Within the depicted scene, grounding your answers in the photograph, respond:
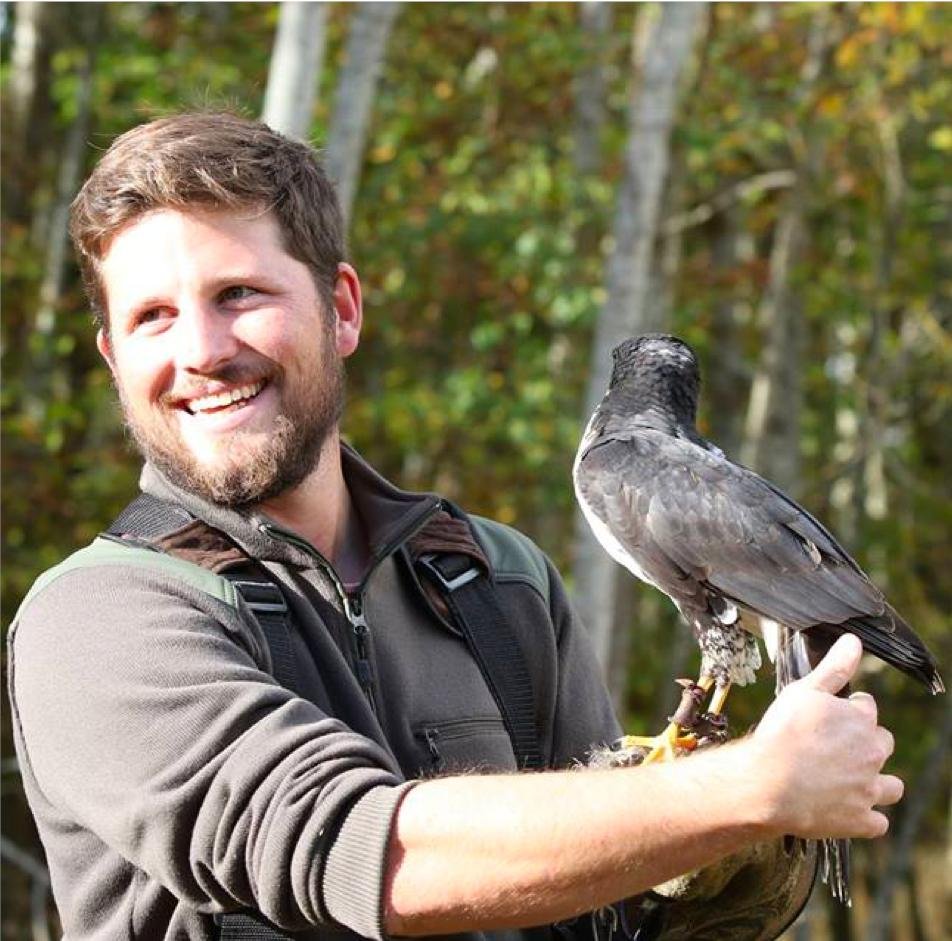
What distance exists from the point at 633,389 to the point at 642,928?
134 centimetres

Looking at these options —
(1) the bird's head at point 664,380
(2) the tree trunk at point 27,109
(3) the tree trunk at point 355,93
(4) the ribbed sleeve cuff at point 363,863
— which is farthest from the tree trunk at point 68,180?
(4) the ribbed sleeve cuff at point 363,863

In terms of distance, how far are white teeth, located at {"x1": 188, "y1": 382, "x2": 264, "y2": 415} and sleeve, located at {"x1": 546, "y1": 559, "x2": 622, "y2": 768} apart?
845 millimetres

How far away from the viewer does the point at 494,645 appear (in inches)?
131

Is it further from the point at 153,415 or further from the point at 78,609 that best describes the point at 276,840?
the point at 153,415

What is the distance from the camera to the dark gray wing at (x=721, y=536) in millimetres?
3531

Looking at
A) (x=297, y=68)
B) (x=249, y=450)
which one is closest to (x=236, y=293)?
(x=249, y=450)

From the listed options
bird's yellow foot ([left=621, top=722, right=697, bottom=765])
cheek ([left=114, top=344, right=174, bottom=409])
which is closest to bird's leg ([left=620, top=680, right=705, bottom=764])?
bird's yellow foot ([left=621, top=722, right=697, bottom=765])

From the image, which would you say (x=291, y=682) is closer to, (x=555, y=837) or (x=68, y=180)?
(x=555, y=837)

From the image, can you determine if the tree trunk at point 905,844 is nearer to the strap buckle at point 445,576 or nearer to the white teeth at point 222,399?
the strap buckle at point 445,576

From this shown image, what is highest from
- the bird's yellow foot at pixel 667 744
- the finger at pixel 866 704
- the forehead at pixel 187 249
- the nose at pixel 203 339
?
the forehead at pixel 187 249

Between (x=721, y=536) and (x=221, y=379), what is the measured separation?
125 cm

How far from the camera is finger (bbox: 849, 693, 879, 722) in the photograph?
251cm

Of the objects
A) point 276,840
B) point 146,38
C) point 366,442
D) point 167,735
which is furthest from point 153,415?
point 146,38

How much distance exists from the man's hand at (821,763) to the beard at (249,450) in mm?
1167
